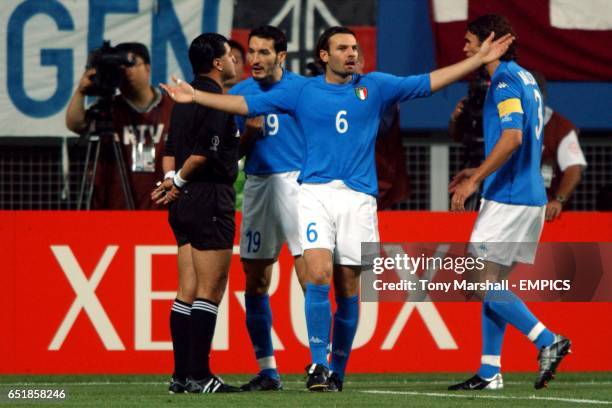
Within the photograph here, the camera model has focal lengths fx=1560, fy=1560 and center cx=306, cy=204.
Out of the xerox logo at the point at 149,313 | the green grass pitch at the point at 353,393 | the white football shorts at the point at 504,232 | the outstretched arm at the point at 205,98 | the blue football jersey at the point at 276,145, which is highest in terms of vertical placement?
the outstretched arm at the point at 205,98

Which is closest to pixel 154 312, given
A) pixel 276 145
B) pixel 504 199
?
pixel 276 145

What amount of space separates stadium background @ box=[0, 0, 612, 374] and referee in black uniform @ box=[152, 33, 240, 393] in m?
2.10

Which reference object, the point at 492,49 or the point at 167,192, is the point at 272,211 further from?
the point at 492,49

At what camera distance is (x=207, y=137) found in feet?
25.0

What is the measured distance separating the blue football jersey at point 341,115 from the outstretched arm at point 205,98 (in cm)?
9

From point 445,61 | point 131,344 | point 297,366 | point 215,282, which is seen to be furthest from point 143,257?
point 445,61

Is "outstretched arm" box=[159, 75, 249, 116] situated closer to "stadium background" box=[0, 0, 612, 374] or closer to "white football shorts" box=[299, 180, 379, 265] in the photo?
"white football shorts" box=[299, 180, 379, 265]

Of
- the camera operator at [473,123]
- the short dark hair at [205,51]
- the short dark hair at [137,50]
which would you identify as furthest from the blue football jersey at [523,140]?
the short dark hair at [137,50]

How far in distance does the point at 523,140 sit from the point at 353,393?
5.27 feet

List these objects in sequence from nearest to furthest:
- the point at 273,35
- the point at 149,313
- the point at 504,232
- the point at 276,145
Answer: the point at 504,232 < the point at 273,35 < the point at 276,145 < the point at 149,313

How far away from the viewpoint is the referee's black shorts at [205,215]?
766cm

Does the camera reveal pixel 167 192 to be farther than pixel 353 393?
Yes

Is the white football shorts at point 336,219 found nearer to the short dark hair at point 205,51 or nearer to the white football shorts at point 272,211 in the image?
the white football shorts at point 272,211

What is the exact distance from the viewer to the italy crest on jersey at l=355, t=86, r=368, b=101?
25.4 ft
